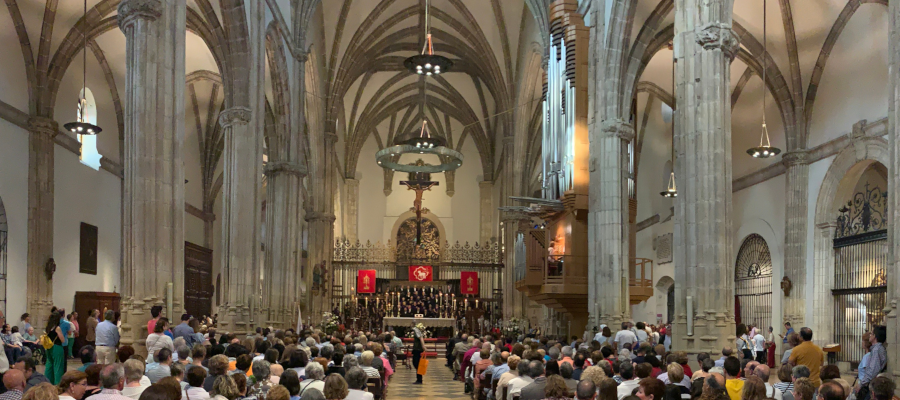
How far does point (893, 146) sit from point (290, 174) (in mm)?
16349

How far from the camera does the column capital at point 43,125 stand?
18703 millimetres

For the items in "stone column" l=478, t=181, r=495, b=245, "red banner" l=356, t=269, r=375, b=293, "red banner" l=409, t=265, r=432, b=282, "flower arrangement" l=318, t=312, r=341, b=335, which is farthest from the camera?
"stone column" l=478, t=181, r=495, b=245

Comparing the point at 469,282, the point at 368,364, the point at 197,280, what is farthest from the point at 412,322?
the point at 368,364

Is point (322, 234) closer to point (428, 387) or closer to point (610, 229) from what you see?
point (428, 387)

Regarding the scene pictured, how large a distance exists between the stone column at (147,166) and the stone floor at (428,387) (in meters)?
4.54

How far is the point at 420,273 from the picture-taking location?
1375 inches

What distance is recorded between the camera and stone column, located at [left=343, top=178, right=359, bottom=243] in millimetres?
41188

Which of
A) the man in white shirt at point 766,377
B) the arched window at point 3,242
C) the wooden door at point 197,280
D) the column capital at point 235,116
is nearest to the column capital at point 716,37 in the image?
the man in white shirt at point 766,377

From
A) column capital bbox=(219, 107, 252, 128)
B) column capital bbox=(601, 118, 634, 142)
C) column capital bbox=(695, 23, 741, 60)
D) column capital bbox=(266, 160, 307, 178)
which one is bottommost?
column capital bbox=(266, 160, 307, 178)

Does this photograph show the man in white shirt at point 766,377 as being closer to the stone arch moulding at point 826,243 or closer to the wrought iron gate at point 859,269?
the wrought iron gate at point 859,269

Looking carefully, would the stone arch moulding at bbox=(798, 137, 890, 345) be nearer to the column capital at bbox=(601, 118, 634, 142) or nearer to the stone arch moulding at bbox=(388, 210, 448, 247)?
the column capital at bbox=(601, 118, 634, 142)

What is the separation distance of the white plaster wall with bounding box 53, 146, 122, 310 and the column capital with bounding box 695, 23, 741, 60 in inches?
619

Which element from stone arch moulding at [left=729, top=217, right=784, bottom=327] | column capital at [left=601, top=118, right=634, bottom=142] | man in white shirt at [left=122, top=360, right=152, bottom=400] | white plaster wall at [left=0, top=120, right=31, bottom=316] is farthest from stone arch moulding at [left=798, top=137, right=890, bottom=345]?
white plaster wall at [left=0, top=120, right=31, bottom=316]

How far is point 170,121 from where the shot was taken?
11.3 m
